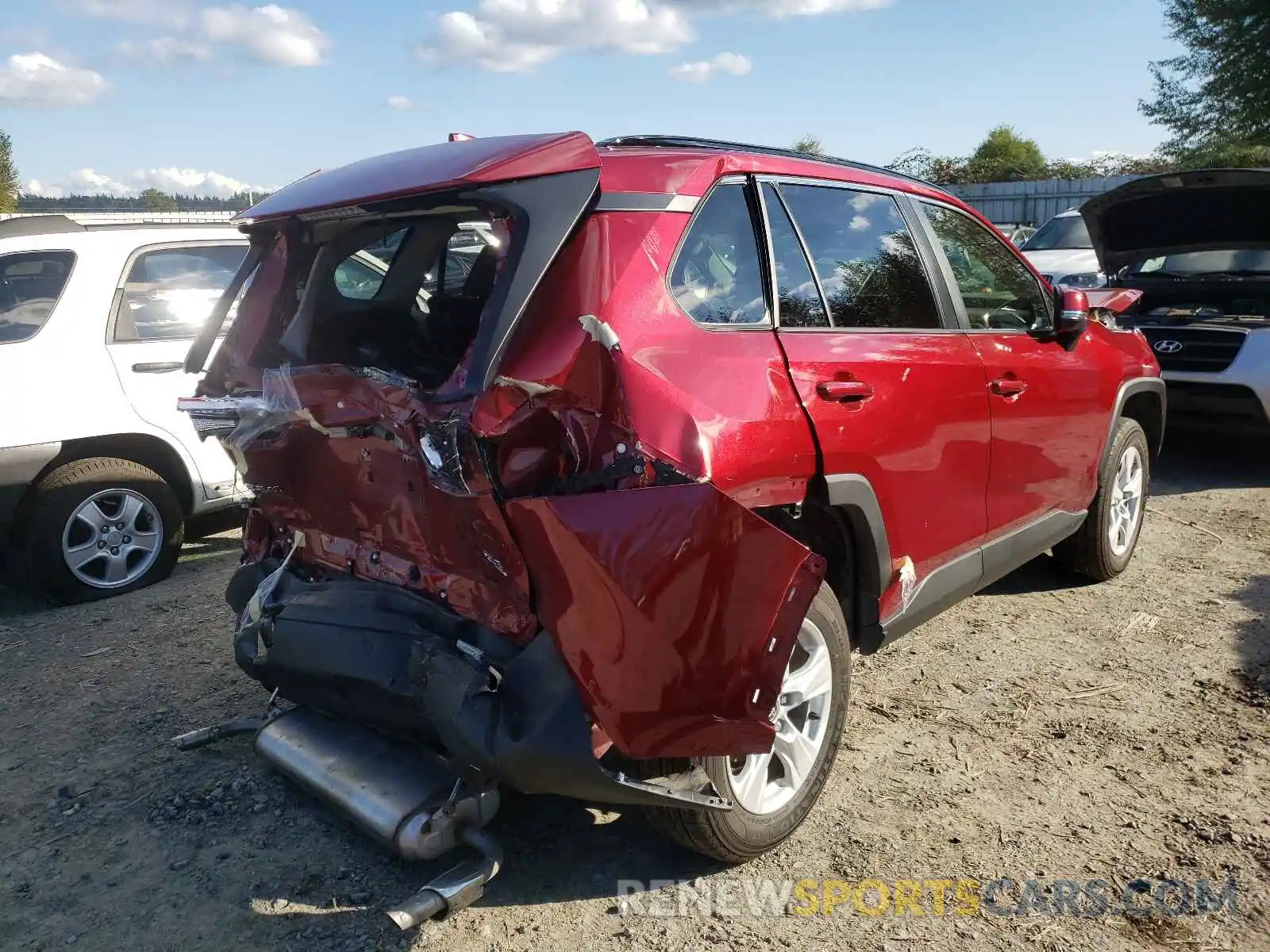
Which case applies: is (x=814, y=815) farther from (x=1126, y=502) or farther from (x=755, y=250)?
(x=1126, y=502)

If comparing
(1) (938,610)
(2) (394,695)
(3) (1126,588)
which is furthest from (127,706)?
(3) (1126,588)

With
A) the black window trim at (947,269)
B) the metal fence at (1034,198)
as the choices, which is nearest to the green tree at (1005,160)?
the metal fence at (1034,198)

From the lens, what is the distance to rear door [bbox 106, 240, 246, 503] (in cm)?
516

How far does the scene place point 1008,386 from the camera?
3.81m

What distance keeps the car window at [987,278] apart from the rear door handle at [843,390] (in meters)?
1.00

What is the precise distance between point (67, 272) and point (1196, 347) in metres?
7.16

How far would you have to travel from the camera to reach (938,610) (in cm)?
361

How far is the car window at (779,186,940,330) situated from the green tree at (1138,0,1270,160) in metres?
22.3

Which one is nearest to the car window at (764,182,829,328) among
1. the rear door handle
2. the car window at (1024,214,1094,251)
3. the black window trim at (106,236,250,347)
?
the rear door handle

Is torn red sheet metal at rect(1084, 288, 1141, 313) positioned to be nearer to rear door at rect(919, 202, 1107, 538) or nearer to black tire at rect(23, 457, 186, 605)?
rear door at rect(919, 202, 1107, 538)

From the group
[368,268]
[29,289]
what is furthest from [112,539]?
[368,268]

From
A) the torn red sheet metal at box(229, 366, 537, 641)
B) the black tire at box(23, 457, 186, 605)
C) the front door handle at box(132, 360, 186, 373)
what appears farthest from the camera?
the front door handle at box(132, 360, 186, 373)

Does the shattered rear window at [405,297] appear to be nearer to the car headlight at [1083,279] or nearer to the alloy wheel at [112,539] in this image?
the alloy wheel at [112,539]

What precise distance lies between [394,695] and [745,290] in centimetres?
150
